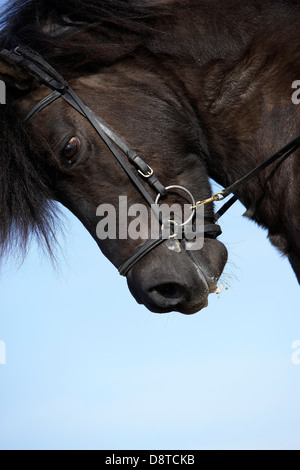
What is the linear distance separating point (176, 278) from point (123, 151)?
0.83 m

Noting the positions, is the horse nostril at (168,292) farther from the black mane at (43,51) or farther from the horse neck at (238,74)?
the black mane at (43,51)

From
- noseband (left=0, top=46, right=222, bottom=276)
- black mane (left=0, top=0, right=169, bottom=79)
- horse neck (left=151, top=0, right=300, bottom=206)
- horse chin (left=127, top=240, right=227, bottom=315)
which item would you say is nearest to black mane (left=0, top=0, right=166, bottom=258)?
black mane (left=0, top=0, right=169, bottom=79)

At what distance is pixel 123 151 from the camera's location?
125 inches

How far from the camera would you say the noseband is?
3146 millimetres

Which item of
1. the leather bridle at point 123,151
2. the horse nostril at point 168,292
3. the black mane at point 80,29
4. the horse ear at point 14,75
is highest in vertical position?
the black mane at point 80,29

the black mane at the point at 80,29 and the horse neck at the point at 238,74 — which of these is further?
the black mane at the point at 80,29

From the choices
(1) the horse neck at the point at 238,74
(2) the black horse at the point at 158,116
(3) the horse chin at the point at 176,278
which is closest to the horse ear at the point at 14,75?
(2) the black horse at the point at 158,116

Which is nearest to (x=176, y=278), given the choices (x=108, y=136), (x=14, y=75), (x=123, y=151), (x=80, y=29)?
(x=123, y=151)

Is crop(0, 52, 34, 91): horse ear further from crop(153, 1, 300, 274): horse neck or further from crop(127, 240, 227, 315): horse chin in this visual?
crop(127, 240, 227, 315): horse chin

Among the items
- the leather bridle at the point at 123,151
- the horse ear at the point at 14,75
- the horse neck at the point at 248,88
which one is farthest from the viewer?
the horse ear at the point at 14,75

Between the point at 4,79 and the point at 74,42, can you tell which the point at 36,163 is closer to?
the point at 4,79

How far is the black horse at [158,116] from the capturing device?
3.05m

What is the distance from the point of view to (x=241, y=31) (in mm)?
3111

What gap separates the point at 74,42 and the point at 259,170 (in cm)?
144
